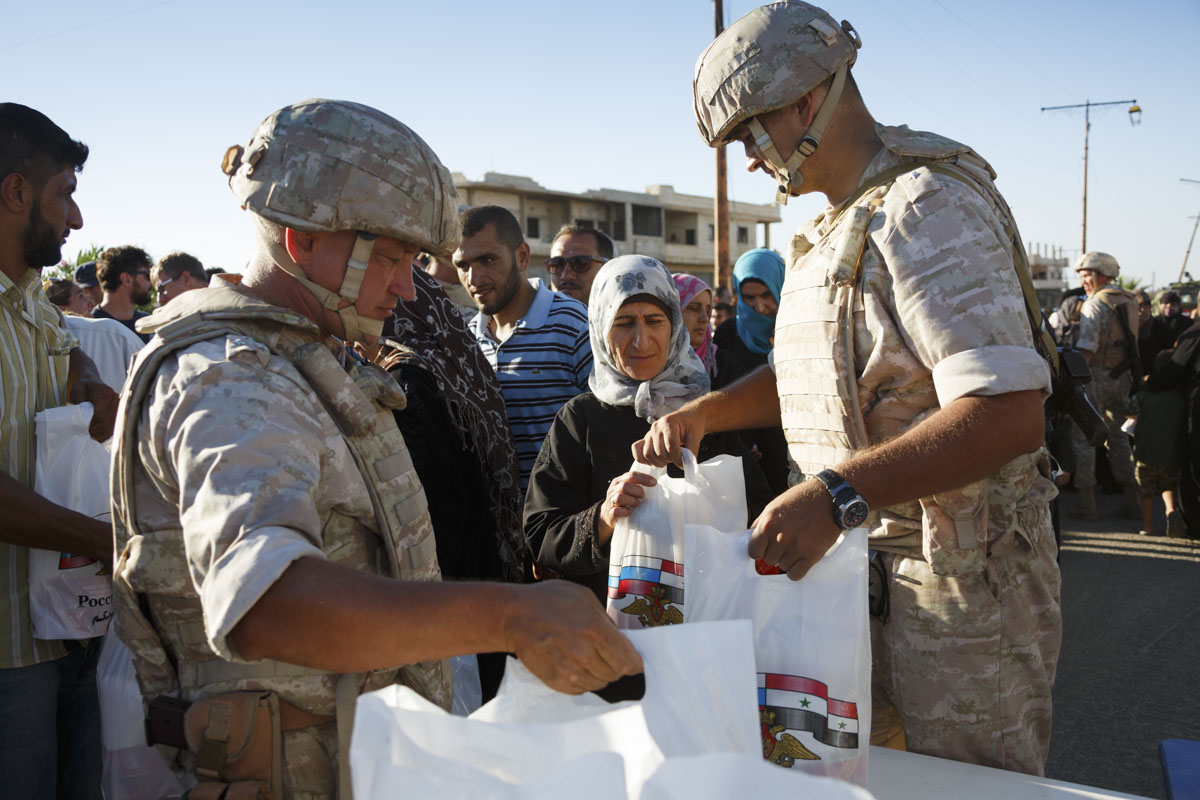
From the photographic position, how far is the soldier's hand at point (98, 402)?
2463mm

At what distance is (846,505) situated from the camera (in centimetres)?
171

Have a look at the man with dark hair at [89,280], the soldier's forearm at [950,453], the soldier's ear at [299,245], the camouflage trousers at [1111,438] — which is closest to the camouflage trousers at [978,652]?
the soldier's forearm at [950,453]

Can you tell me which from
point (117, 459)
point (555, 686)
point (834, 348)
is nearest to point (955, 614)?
point (834, 348)

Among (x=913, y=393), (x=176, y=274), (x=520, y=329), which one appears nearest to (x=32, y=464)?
(x=520, y=329)

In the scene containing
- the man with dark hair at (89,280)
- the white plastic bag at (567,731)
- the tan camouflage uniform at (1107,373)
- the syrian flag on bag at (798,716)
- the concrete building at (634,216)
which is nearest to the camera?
the white plastic bag at (567,731)

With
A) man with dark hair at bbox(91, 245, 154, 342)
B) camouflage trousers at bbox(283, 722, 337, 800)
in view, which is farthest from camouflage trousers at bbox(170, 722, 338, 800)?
man with dark hair at bbox(91, 245, 154, 342)

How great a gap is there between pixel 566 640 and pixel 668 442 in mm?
1119

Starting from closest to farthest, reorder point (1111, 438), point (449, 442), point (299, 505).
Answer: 1. point (299, 505)
2. point (449, 442)
3. point (1111, 438)

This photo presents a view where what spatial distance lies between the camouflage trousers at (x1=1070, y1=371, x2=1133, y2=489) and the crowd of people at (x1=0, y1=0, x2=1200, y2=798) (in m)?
6.66

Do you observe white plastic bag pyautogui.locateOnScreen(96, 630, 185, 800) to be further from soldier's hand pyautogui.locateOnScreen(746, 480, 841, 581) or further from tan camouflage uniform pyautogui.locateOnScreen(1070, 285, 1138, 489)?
tan camouflage uniform pyautogui.locateOnScreen(1070, 285, 1138, 489)

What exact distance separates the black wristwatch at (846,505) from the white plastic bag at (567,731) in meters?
0.51

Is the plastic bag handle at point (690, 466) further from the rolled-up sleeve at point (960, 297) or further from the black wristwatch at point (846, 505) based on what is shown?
the rolled-up sleeve at point (960, 297)

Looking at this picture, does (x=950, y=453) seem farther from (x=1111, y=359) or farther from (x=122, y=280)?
(x=1111, y=359)

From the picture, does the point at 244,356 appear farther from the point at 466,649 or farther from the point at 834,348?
the point at 834,348
